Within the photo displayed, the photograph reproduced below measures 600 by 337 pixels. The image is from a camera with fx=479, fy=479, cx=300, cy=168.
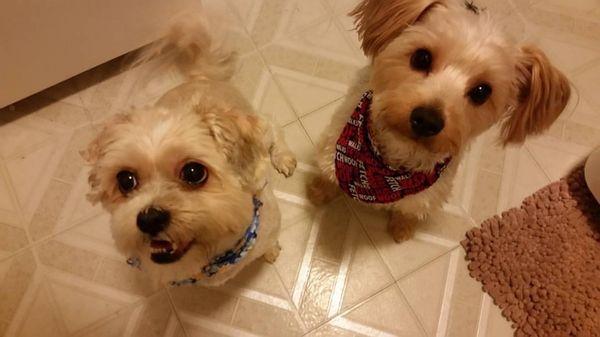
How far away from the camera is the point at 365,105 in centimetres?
144

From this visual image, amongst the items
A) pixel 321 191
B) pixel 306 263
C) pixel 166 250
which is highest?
pixel 166 250

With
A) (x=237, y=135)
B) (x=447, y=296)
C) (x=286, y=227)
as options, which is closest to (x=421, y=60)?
(x=237, y=135)

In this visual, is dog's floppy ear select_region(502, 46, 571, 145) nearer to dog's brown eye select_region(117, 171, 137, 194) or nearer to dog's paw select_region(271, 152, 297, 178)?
dog's paw select_region(271, 152, 297, 178)

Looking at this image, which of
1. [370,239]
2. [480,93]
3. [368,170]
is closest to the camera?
[480,93]

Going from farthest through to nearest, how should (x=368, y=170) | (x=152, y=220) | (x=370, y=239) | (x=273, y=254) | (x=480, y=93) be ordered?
(x=370, y=239) < (x=273, y=254) < (x=368, y=170) < (x=480, y=93) < (x=152, y=220)

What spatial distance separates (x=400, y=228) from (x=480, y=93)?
0.75 m

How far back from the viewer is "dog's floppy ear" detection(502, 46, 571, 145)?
1220mm

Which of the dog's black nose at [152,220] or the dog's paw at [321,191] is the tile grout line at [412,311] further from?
the dog's black nose at [152,220]

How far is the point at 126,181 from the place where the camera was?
114cm

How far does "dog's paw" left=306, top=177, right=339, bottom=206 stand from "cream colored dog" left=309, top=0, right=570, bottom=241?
449 millimetres

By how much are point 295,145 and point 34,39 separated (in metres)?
1.06

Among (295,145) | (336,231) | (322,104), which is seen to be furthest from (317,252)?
(322,104)

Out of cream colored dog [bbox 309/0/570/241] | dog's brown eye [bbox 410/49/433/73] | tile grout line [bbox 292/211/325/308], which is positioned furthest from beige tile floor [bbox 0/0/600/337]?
dog's brown eye [bbox 410/49/433/73]

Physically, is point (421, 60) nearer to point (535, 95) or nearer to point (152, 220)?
point (535, 95)
